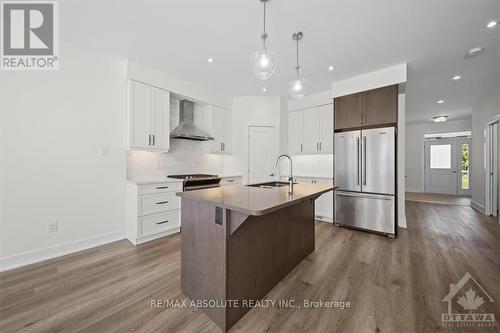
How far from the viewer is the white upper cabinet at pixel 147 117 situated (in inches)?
126

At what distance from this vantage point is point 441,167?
7.80m

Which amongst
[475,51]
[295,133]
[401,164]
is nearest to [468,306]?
[401,164]

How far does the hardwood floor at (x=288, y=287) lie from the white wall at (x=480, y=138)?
2.80 m

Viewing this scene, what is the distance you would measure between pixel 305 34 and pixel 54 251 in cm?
425

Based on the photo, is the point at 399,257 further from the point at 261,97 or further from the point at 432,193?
the point at 432,193

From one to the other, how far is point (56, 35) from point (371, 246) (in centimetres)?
516

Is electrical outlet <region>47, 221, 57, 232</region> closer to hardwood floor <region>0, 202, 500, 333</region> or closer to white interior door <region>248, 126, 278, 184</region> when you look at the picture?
hardwood floor <region>0, 202, 500, 333</region>

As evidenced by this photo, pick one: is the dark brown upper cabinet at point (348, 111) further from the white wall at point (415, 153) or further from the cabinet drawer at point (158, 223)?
the white wall at point (415, 153)

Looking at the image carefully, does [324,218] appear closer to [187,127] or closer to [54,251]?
[187,127]

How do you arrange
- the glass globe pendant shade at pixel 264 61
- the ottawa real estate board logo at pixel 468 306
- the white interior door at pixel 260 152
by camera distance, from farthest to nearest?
the white interior door at pixel 260 152, the glass globe pendant shade at pixel 264 61, the ottawa real estate board logo at pixel 468 306

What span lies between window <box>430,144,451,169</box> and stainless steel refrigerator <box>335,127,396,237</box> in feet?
22.1

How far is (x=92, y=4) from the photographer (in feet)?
6.81

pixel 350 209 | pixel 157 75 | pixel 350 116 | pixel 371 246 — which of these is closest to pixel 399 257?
pixel 371 246

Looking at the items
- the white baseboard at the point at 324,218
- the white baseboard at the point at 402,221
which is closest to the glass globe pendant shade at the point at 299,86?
the white baseboard at the point at 324,218
